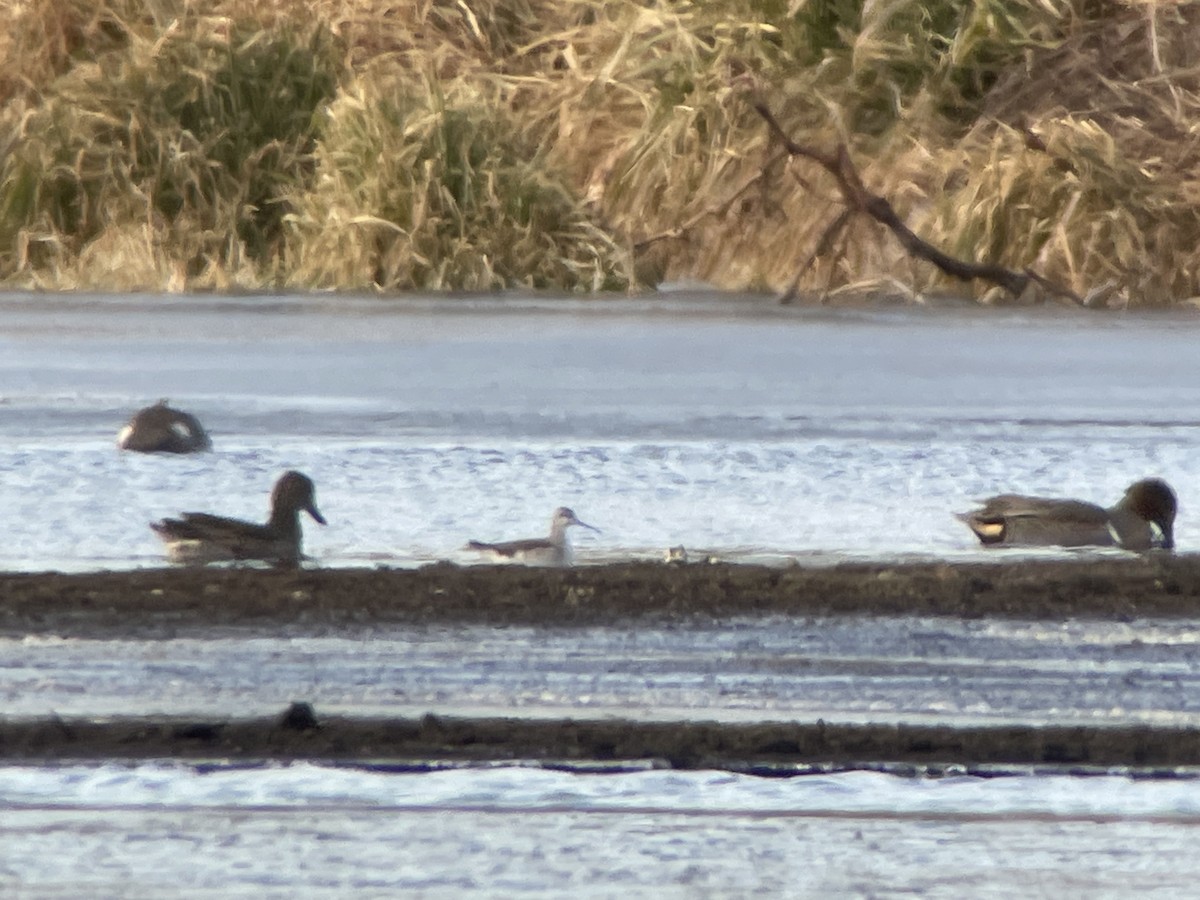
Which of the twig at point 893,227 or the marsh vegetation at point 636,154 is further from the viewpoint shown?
the marsh vegetation at point 636,154

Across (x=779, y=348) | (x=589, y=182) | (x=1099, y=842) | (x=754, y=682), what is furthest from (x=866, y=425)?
(x=589, y=182)

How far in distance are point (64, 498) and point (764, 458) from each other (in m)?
1.85

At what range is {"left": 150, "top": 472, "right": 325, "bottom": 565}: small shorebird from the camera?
541 centimetres

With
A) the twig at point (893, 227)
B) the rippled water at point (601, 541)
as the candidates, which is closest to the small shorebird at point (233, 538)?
the rippled water at point (601, 541)

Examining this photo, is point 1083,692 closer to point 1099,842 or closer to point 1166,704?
point 1166,704

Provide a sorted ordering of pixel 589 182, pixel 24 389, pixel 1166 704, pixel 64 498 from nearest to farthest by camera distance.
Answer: pixel 1166 704 < pixel 64 498 < pixel 24 389 < pixel 589 182

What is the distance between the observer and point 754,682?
4.20 m

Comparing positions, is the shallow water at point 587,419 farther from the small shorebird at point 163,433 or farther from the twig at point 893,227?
the twig at point 893,227

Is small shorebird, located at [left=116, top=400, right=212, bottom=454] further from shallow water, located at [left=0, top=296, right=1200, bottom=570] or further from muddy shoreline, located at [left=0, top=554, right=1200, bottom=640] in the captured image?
muddy shoreline, located at [left=0, top=554, right=1200, bottom=640]

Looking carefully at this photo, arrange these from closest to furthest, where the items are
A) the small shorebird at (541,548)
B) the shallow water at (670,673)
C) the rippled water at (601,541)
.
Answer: the rippled water at (601,541) < the shallow water at (670,673) < the small shorebird at (541,548)

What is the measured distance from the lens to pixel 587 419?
813cm

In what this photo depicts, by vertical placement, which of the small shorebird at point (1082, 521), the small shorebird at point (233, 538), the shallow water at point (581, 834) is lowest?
the shallow water at point (581, 834)

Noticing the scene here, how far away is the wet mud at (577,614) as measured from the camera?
3672 mm

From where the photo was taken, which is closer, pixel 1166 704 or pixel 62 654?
pixel 1166 704
